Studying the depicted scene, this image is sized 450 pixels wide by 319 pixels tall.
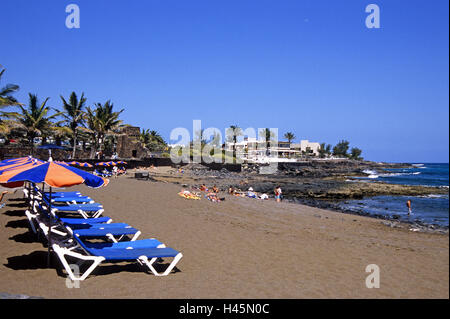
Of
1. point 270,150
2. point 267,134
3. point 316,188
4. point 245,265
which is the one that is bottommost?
point 316,188

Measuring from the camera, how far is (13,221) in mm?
9156

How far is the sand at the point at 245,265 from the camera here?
3.60 meters

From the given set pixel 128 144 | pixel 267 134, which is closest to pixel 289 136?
pixel 267 134

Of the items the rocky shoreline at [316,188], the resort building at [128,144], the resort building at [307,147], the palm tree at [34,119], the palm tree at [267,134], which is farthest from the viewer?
the resort building at [307,147]

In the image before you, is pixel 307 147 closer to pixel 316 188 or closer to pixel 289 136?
pixel 289 136

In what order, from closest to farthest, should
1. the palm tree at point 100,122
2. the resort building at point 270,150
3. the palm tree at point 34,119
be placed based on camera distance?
the palm tree at point 34,119 < the palm tree at point 100,122 < the resort building at point 270,150

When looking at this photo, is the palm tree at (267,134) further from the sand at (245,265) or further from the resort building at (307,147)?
the sand at (245,265)

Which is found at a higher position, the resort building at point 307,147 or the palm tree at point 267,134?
the palm tree at point 267,134

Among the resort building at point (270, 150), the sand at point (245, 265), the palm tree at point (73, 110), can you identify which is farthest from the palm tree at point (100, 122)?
the resort building at point (270, 150)

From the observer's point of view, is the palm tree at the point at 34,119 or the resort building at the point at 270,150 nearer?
the palm tree at the point at 34,119

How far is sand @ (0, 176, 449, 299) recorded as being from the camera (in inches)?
142

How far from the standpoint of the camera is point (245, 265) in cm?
635

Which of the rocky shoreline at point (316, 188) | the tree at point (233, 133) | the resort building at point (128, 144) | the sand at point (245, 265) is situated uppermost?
the tree at point (233, 133)

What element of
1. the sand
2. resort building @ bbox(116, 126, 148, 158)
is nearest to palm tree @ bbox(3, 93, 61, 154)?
resort building @ bbox(116, 126, 148, 158)
